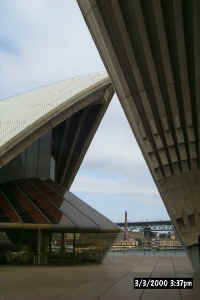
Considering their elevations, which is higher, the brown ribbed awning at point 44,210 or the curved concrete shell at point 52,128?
the curved concrete shell at point 52,128

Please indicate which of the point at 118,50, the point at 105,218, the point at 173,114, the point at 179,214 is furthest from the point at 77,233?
the point at 118,50

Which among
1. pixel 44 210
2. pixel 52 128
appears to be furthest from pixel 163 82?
pixel 52 128

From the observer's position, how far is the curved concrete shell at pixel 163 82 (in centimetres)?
766

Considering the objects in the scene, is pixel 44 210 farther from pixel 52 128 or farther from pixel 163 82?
pixel 163 82

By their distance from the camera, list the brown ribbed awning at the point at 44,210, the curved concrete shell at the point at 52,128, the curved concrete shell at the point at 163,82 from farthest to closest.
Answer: the curved concrete shell at the point at 52,128 < the brown ribbed awning at the point at 44,210 < the curved concrete shell at the point at 163,82

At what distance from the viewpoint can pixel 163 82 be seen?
10.3m

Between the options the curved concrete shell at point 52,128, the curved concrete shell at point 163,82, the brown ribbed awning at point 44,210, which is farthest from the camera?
the curved concrete shell at point 52,128

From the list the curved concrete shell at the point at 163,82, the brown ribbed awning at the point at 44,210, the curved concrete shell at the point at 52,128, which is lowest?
the brown ribbed awning at the point at 44,210

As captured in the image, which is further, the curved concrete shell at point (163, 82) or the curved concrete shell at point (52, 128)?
the curved concrete shell at point (52, 128)

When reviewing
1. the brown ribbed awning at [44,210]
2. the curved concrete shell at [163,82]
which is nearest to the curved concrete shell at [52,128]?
the brown ribbed awning at [44,210]

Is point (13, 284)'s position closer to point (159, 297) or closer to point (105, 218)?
point (159, 297)

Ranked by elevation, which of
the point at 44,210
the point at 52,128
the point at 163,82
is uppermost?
the point at 52,128

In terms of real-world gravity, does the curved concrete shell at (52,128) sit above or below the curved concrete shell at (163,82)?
above

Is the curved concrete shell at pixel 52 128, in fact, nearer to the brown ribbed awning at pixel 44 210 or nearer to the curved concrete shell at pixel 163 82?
the brown ribbed awning at pixel 44 210
